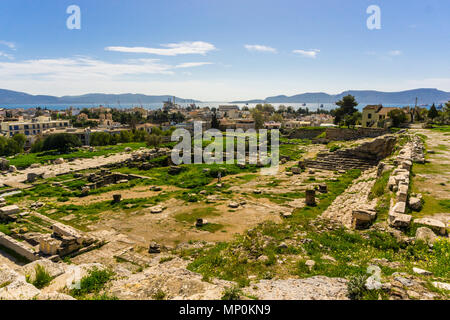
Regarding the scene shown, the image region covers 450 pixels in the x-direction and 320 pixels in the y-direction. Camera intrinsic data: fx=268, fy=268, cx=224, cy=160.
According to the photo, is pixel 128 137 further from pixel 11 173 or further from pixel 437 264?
pixel 437 264

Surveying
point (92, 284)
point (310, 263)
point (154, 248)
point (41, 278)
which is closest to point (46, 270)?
point (41, 278)

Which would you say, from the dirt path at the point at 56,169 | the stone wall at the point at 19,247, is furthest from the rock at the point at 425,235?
the dirt path at the point at 56,169

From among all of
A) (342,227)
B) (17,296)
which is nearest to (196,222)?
(342,227)

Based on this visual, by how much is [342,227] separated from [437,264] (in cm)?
367

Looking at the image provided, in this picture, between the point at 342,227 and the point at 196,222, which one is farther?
the point at 196,222

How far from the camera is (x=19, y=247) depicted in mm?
11461

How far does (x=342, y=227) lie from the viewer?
9.88m

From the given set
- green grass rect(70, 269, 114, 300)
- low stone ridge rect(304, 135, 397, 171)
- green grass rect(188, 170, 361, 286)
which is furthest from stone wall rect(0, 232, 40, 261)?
low stone ridge rect(304, 135, 397, 171)

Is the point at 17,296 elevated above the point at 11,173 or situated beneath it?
elevated above

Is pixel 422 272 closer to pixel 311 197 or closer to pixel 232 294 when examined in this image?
pixel 232 294

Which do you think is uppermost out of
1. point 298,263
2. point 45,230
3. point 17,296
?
point 17,296

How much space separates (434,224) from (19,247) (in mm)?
15577

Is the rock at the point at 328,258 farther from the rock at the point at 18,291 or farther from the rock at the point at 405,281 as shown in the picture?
the rock at the point at 18,291
